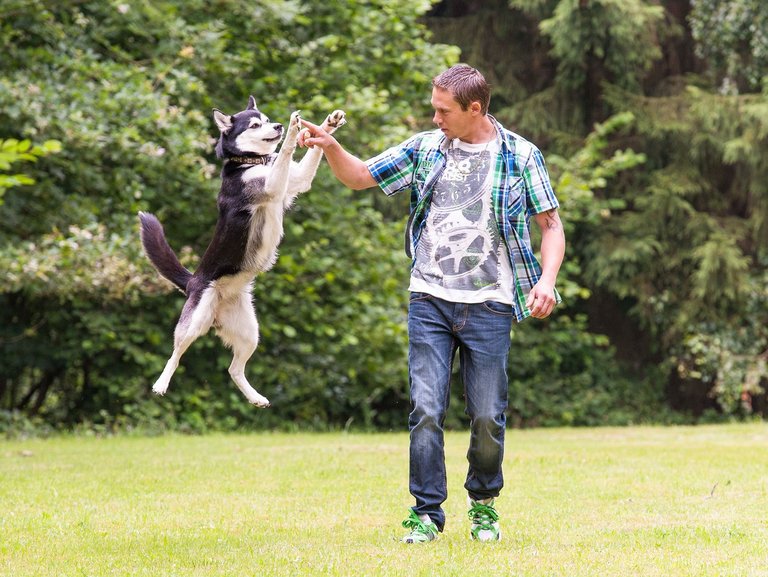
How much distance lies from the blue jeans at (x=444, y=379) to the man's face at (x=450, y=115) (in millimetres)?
705

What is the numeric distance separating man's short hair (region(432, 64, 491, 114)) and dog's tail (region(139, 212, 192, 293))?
1357mm

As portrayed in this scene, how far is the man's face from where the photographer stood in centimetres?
451

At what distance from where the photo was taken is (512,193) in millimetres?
4668

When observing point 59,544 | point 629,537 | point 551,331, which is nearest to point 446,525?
point 629,537

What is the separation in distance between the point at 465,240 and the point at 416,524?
3.96 feet

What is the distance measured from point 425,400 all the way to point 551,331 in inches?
467

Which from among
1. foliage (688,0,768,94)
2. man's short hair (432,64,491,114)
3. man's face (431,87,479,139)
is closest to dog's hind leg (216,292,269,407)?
man's face (431,87,479,139)

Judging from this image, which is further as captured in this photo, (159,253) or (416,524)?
(159,253)

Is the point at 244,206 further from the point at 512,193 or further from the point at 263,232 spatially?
the point at 512,193

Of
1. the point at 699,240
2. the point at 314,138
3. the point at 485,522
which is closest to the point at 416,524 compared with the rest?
the point at 485,522

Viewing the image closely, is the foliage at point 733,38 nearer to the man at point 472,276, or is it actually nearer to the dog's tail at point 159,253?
the man at point 472,276

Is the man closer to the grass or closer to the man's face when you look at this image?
the man's face

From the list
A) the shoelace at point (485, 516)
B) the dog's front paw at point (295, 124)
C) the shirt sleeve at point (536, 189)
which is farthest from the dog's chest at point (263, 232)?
the shoelace at point (485, 516)

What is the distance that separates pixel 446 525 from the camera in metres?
5.32
